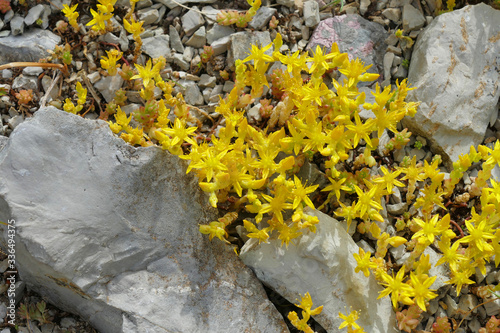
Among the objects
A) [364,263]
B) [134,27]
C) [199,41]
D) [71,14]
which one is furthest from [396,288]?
[71,14]

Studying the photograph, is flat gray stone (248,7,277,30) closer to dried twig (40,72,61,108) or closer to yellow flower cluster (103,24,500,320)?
yellow flower cluster (103,24,500,320)

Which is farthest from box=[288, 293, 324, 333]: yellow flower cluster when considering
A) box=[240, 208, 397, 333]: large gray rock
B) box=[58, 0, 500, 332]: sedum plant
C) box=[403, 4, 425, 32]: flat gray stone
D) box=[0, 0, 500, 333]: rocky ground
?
box=[403, 4, 425, 32]: flat gray stone

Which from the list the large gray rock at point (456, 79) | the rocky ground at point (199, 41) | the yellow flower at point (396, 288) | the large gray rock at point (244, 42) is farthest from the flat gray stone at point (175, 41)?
the yellow flower at point (396, 288)

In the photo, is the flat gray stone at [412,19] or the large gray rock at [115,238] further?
the flat gray stone at [412,19]

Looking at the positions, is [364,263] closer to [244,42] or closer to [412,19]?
[244,42]

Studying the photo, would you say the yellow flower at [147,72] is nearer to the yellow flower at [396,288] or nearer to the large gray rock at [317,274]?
the large gray rock at [317,274]

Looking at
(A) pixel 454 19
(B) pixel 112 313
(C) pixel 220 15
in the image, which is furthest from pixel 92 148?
(A) pixel 454 19

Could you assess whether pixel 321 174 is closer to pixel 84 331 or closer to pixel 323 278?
pixel 323 278
